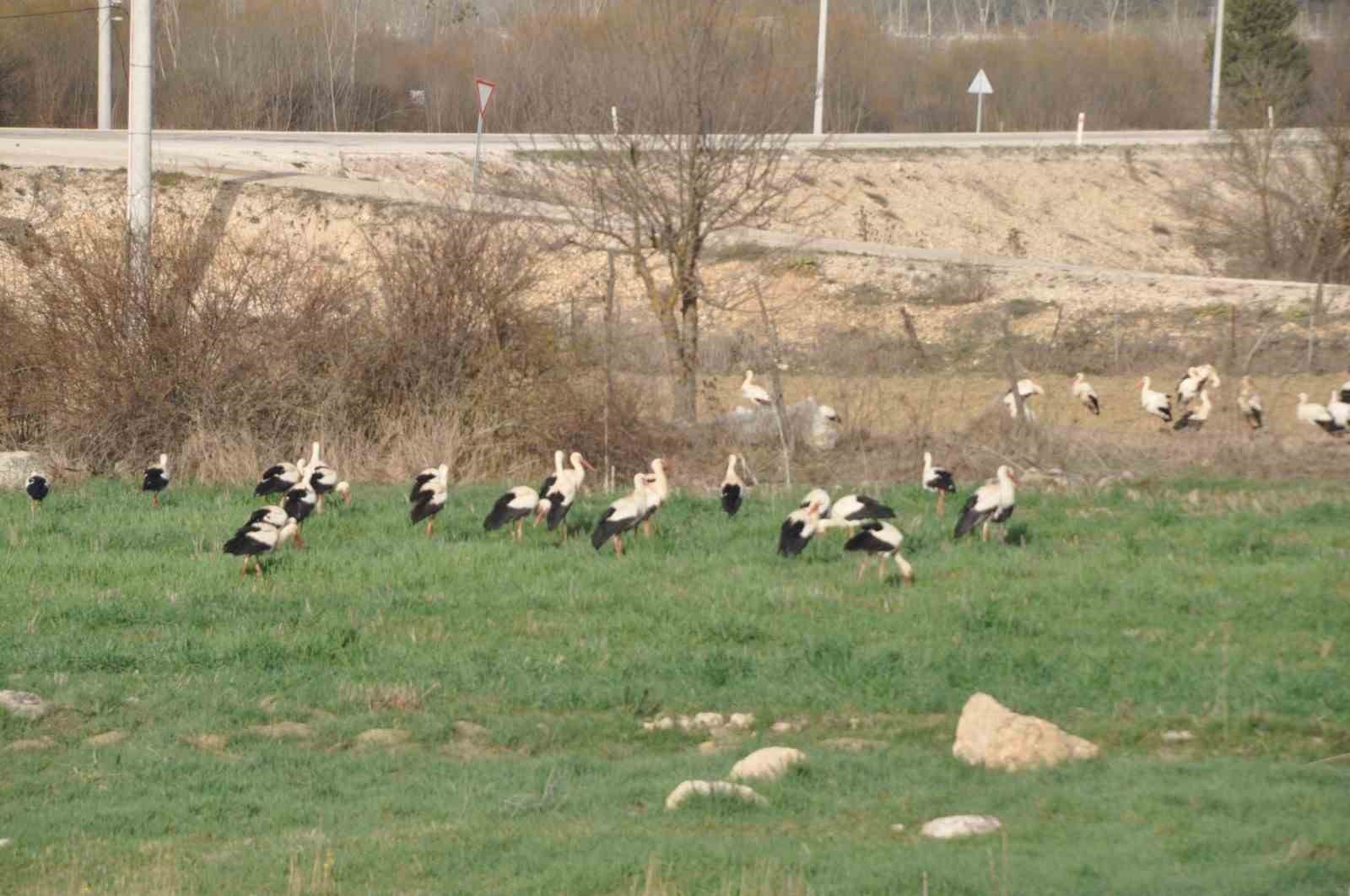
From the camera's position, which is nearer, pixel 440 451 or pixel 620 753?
pixel 620 753

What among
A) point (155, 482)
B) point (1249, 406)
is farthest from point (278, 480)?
point (1249, 406)

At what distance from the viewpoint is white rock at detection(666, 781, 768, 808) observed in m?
8.44

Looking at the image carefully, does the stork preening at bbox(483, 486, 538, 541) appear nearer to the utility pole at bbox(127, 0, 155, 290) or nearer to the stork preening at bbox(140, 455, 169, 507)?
the stork preening at bbox(140, 455, 169, 507)

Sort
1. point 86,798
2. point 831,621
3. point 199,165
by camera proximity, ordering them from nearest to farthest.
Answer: point 86,798
point 831,621
point 199,165

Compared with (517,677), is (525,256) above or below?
above

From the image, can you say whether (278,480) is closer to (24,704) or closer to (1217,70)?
(24,704)

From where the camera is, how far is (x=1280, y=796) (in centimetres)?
816

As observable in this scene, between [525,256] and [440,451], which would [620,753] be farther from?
[525,256]

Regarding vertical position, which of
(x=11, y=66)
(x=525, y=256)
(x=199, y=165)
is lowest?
(x=525, y=256)

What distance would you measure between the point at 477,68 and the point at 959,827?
57925 mm

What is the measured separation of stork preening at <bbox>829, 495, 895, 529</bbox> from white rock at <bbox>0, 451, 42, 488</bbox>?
9.13m

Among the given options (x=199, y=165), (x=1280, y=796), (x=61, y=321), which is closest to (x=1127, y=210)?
(x=199, y=165)

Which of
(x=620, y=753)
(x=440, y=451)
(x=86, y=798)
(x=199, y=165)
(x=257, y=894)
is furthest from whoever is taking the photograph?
(x=199, y=165)

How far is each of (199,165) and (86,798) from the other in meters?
30.3
